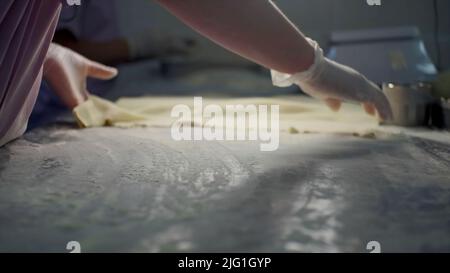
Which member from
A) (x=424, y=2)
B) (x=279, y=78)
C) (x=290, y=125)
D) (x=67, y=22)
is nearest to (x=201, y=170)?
(x=279, y=78)

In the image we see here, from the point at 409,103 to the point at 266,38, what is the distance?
569 millimetres

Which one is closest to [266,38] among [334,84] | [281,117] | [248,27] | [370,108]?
Result: [248,27]

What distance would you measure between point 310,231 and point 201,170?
0.85 ft

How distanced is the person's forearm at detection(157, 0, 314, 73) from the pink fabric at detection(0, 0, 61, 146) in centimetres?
23

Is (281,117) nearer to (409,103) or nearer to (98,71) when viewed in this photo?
(409,103)

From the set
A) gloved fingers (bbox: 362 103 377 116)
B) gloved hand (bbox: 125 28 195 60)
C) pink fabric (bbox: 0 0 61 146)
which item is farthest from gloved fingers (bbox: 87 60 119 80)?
gloved hand (bbox: 125 28 195 60)

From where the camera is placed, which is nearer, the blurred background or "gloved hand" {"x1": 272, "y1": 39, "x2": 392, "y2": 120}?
"gloved hand" {"x1": 272, "y1": 39, "x2": 392, "y2": 120}

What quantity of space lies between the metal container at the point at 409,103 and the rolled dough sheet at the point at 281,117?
0.06 metres

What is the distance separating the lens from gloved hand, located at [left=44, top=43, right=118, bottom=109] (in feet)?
3.44

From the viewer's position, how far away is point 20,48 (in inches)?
28.6

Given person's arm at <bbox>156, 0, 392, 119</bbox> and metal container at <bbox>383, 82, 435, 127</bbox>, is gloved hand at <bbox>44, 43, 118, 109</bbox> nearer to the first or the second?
person's arm at <bbox>156, 0, 392, 119</bbox>

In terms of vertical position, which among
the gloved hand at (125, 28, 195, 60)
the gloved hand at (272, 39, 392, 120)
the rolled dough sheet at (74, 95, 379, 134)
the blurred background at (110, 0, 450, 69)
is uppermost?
the blurred background at (110, 0, 450, 69)
